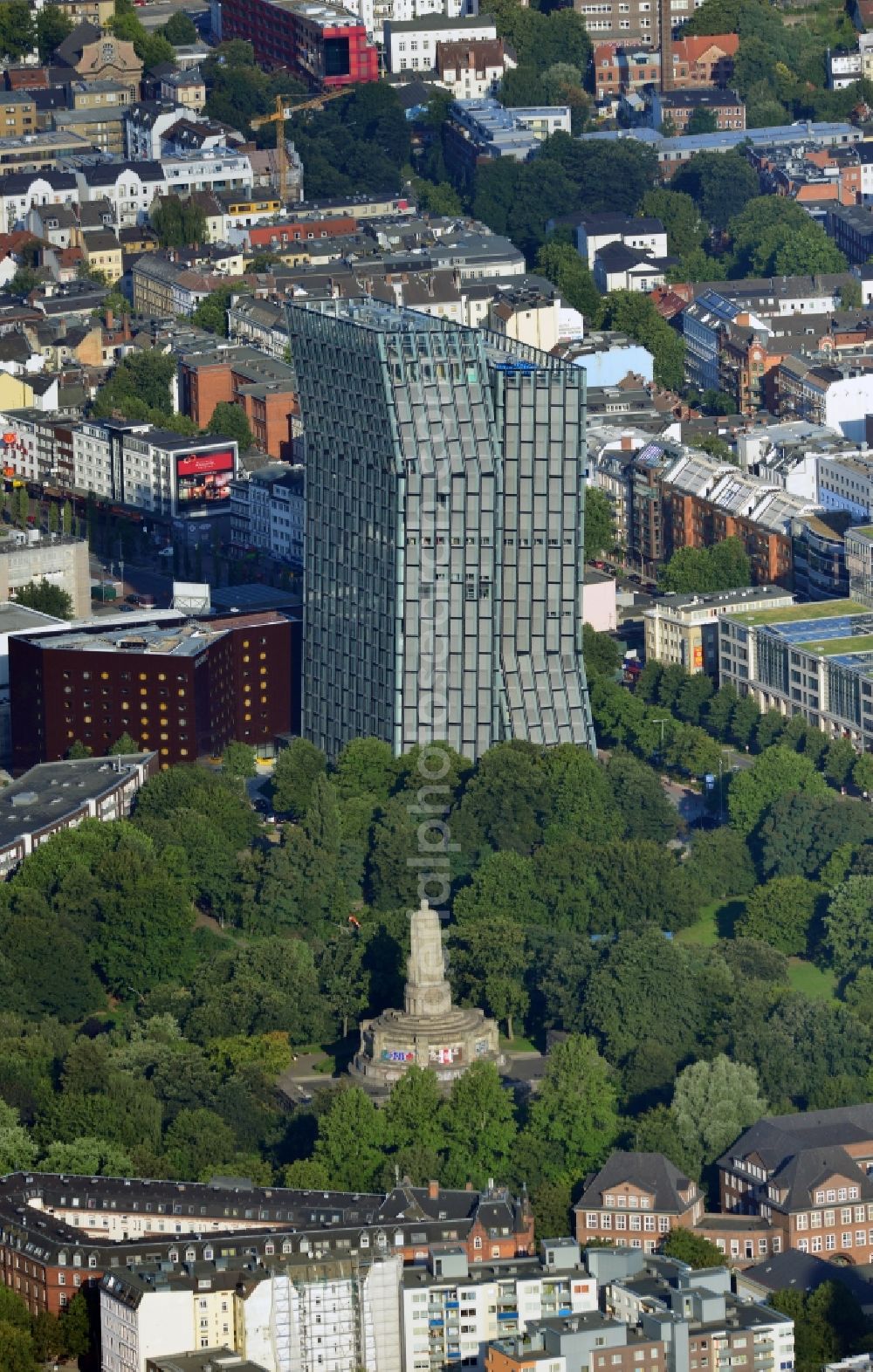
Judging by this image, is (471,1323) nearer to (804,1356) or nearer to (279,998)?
(804,1356)

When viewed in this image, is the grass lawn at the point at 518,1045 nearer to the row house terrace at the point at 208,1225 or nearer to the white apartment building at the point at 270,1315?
the row house terrace at the point at 208,1225

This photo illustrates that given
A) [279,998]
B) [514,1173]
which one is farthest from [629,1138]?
[279,998]

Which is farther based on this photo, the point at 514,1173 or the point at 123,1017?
the point at 123,1017

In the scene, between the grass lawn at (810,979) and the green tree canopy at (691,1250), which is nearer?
the green tree canopy at (691,1250)

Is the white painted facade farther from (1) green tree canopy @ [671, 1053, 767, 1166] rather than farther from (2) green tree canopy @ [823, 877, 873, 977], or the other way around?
(2) green tree canopy @ [823, 877, 873, 977]

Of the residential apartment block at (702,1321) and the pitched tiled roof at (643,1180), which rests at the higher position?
the residential apartment block at (702,1321)

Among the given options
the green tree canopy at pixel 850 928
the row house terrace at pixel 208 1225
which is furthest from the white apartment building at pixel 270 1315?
the green tree canopy at pixel 850 928

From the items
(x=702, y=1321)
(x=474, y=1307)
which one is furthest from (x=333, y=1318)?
(x=702, y=1321)

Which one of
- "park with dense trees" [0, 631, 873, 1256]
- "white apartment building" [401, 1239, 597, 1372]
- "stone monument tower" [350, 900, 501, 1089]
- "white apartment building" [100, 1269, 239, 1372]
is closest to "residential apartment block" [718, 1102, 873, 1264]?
"park with dense trees" [0, 631, 873, 1256]
